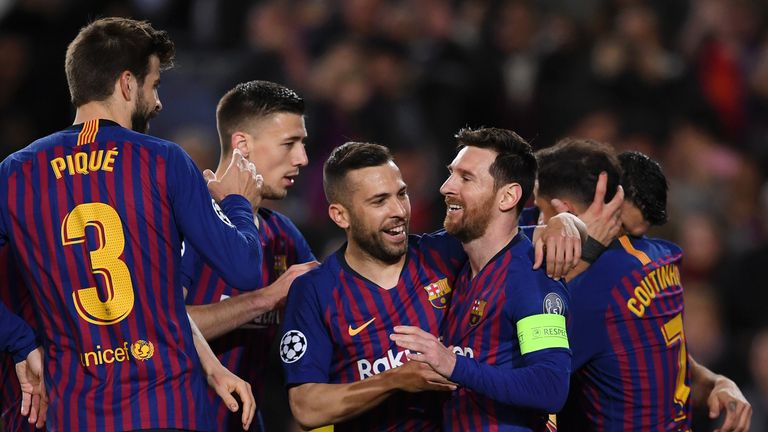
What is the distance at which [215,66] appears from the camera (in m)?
10.9

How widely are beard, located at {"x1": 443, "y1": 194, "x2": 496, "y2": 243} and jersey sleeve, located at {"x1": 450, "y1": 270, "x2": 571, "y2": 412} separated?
10.8 inches

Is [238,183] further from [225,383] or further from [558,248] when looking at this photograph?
[558,248]

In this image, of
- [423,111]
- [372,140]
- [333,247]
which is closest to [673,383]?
[333,247]

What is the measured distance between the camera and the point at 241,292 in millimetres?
5137

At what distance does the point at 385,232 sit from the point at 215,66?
6557 millimetres

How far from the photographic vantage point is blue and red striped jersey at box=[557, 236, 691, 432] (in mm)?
4789

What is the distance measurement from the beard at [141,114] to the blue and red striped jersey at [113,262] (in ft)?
0.42

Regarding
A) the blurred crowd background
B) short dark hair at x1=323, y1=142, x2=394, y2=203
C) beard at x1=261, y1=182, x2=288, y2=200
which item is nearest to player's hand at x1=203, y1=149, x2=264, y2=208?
short dark hair at x1=323, y1=142, x2=394, y2=203

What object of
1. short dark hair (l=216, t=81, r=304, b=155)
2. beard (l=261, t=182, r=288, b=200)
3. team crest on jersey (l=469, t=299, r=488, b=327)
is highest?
short dark hair (l=216, t=81, r=304, b=155)

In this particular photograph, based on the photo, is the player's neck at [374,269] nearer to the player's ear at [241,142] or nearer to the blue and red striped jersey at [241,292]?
the blue and red striped jersey at [241,292]

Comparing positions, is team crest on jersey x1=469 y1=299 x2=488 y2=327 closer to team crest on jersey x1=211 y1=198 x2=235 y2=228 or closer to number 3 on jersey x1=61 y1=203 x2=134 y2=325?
team crest on jersey x1=211 y1=198 x2=235 y2=228

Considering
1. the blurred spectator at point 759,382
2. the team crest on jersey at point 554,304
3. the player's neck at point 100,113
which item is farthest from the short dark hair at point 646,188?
the blurred spectator at point 759,382

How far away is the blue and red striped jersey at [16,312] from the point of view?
14.8 ft

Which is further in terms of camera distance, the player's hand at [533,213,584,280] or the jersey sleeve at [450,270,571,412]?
the player's hand at [533,213,584,280]
